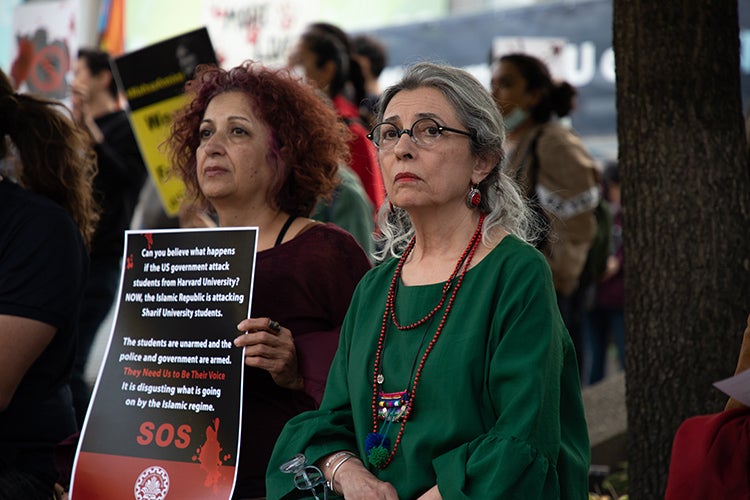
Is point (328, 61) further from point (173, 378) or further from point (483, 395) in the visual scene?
point (483, 395)

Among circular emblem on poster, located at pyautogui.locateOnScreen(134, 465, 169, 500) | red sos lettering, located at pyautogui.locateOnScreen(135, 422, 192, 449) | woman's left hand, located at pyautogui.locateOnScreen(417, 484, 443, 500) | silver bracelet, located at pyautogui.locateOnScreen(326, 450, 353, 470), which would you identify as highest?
red sos lettering, located at pyautogui.locateOnScreen(135, 422, 192, 449)

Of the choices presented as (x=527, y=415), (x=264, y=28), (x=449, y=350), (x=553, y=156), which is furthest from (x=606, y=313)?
(x=527, y=415)

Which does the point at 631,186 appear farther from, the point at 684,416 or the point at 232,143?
the point at 232,143

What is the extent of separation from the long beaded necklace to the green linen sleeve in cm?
14

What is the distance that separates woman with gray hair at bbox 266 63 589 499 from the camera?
8.34ft

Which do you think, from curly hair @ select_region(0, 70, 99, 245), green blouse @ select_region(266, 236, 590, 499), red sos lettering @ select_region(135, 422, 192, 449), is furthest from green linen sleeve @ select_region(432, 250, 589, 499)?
curly hair @ select_region(0, 70, 99, 245)

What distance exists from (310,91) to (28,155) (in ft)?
3.40

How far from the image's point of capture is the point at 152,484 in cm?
311

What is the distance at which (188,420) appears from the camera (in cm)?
313

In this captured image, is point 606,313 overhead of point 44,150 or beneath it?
beneath

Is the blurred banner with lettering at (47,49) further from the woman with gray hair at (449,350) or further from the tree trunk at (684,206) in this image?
the woman with gray hair at (449,350)

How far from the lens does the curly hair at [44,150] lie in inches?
154

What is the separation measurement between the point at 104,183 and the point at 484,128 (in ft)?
11.8

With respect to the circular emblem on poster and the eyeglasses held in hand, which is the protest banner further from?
the eyeglasses held in hand
